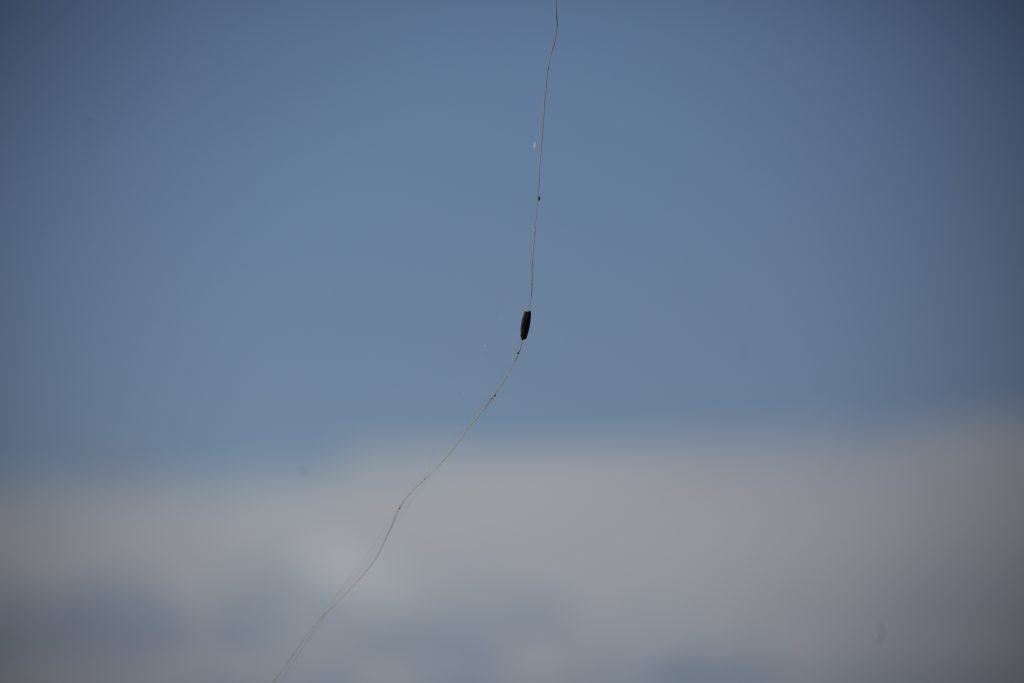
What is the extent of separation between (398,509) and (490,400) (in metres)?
1.88

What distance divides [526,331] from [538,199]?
182 centimetres

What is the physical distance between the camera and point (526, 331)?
116562 millimetres

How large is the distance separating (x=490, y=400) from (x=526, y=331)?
117cm

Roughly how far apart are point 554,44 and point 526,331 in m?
3.84

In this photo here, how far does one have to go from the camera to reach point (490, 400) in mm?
117188

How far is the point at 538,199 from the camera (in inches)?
4616

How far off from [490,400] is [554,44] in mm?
4642

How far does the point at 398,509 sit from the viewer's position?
4631 inches

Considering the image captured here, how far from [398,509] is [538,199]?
4359 millimetres

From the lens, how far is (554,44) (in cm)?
11762
